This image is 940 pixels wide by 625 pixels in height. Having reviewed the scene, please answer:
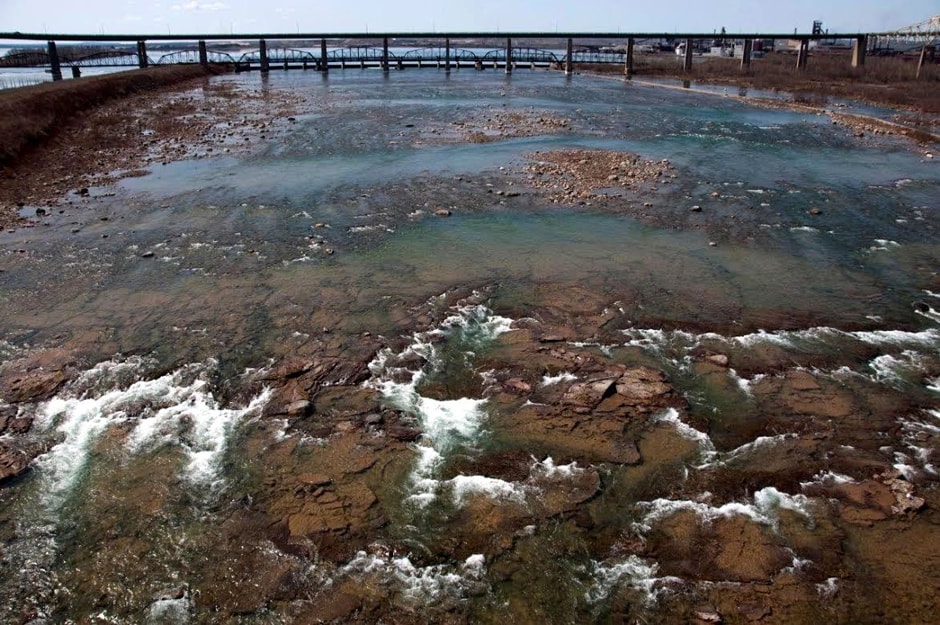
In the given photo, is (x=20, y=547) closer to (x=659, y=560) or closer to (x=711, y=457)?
(x=659, y=560)

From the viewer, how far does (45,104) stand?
3697 cm

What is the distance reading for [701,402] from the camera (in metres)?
11.1

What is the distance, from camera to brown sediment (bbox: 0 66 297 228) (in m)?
25.3

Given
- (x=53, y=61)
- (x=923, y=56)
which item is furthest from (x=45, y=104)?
(x=923, y=56)

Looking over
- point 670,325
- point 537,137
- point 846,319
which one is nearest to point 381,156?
point 537,137

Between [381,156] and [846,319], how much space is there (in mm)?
24869

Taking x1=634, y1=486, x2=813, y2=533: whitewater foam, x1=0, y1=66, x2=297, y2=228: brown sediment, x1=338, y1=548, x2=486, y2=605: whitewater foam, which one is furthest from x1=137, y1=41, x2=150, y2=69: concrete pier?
x1=634, y1=486, x2=813, y2=533: whitewater foam

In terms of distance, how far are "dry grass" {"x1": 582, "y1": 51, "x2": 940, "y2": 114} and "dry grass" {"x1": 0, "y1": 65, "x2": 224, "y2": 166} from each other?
62.8 m

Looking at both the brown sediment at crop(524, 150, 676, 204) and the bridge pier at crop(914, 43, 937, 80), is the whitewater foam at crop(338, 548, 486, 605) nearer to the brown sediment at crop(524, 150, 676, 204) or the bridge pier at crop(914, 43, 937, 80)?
the brown sediment at crop(524, 150, 676, 204)

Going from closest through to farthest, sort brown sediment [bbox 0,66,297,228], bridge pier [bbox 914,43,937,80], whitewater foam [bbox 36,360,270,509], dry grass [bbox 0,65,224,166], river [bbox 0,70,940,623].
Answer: river [bbox 0,70,940,623]
whitewater foam [bbox 36,360,270,509]
brown sediment [bbox 0,66,297,228]
dry grass [bbox 0,65,224,166]
bridge pier [bbox 914,43,937,80]

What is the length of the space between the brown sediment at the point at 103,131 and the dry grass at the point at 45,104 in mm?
65

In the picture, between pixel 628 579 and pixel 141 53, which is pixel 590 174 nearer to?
pixel 628 579

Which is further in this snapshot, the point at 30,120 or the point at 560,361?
the point at 30,120

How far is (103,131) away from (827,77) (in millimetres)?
85337
